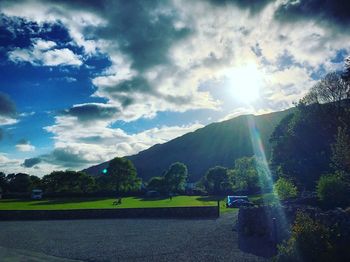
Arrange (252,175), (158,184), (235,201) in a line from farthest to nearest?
(158,184), (252,175), (235,201)

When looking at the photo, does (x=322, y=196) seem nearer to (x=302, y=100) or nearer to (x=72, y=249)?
(x=72, y=249)

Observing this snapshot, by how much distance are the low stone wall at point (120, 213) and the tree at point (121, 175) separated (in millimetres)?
66432

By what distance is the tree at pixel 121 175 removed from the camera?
111 meters

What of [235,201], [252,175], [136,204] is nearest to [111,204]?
[136,204]

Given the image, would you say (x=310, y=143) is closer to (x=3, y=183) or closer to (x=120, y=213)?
(x=120, y=213)

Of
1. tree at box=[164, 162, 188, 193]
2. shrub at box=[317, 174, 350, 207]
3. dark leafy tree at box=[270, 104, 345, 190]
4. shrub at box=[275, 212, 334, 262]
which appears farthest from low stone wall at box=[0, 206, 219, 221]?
tree at box=[164, 162, 188, 193]

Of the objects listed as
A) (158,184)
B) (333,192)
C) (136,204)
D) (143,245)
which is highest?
(158,184)

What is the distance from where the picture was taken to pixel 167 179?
379 feet

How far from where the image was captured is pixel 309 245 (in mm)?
11617

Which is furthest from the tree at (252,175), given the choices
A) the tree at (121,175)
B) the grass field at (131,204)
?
the tree at (121,175)

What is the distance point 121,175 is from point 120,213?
7276cm

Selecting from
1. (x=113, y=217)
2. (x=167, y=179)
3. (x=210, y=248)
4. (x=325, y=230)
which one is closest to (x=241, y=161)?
(x=167, y=179)

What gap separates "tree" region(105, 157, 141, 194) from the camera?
111 metres

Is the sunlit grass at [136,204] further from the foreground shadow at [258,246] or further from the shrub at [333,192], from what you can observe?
the foreground shadow at [258,246]
